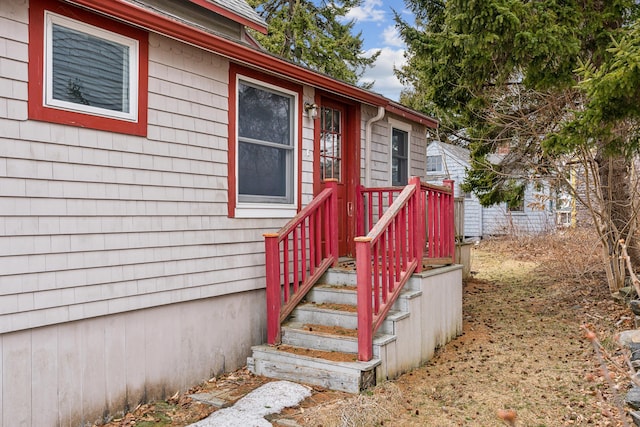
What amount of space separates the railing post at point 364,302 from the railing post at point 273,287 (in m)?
0.96

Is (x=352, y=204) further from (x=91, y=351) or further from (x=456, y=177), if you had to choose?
(x=456, y=177)

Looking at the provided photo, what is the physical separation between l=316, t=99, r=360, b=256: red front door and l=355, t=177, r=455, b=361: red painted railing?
16 centimetres

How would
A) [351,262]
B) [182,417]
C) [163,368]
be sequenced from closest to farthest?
[182,417] < [163,368] < [351,262]

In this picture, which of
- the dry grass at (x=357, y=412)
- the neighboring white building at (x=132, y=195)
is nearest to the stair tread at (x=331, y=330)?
the neighboring white building at (x=132, y=195)

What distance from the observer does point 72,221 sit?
12.4 feet

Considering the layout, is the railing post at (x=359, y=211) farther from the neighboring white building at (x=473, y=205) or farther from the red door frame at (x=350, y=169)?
the neighboring white building at (x=473, y=205)

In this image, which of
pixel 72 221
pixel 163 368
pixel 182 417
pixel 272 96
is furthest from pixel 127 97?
pixel 182 417

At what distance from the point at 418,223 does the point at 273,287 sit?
5.63ft

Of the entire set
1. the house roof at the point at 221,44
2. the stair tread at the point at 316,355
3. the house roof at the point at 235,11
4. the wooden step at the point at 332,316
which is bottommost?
the stair tread at the point at 316,355

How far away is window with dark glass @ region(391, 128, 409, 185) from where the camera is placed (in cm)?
786

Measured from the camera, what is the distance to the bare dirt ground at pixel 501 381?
388 cm

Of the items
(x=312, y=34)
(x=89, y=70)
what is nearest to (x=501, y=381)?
(x=89, y=70)

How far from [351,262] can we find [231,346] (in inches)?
75.7

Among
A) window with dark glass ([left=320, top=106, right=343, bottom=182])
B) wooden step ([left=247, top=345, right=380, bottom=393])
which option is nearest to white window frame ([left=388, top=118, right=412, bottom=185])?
window with dark glass ([left=320, top=106, right=343, bottom=182])
